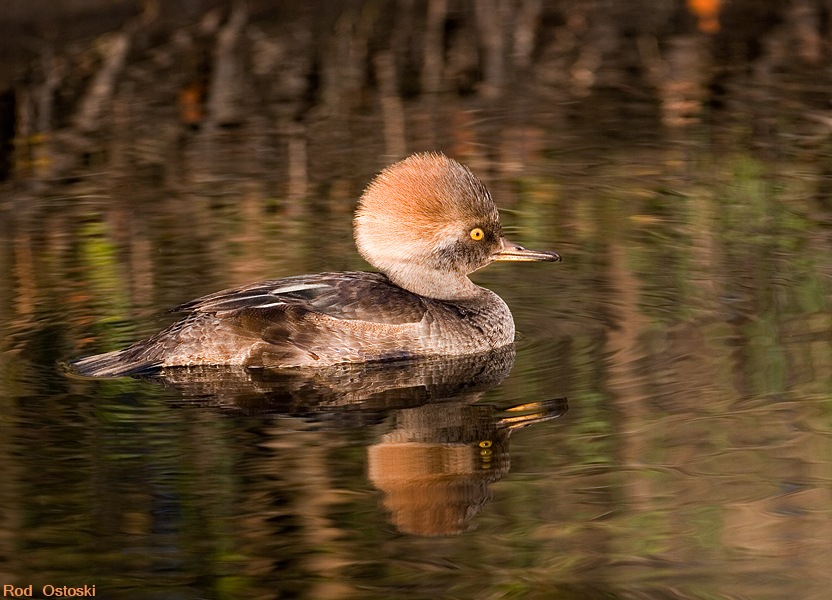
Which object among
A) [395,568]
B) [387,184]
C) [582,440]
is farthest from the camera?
[387,184]

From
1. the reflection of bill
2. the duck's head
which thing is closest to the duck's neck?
the duck's head

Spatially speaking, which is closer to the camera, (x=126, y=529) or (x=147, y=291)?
(x=126, y=529)

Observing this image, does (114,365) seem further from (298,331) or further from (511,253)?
(511,253)

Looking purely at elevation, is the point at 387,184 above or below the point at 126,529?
above

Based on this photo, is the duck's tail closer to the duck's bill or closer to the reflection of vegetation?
the reflection of vegetation

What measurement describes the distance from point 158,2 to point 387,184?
12223 millimetres

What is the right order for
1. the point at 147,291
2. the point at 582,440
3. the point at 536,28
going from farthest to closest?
the point at 536,28 < the point at 147,291 < the point at 582,440

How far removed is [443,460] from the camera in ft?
19.1

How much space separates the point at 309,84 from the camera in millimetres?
14875

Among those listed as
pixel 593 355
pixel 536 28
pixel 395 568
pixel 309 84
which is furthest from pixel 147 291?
pixel 536 28

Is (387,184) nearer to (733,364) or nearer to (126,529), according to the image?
(733,364)

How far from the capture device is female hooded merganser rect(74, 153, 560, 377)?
7.09 meters

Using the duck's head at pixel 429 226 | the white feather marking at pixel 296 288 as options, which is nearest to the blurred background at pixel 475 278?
the duck's head at pixel 429 226

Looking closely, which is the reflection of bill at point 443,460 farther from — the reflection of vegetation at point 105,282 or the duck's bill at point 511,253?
the reflection of vegetation at point 105,282
